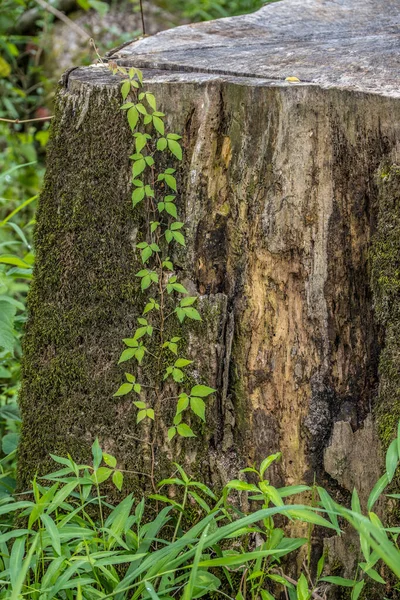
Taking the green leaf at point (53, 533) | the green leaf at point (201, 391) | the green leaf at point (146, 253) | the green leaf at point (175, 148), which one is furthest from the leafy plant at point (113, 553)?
the green leaf at point (175, 148)

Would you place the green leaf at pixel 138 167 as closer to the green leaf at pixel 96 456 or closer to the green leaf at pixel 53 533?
the green leaf at pixel 96 456

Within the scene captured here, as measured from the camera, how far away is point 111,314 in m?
2.22

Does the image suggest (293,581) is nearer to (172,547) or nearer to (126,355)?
(172,547)

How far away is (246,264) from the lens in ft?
6.90

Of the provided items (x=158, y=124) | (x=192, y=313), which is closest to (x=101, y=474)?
(x=192, y=313)

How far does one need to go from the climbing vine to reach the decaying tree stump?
4 centimetres

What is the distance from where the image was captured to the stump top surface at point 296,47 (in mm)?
2184

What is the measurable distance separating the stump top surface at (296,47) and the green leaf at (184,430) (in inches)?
40.1

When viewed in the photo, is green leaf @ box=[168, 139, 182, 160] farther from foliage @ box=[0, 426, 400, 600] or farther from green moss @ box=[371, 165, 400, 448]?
foliage @ box=[0, 426, 400, 600]

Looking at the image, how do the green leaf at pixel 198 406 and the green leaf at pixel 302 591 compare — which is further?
the green leaf at pixel 198 406

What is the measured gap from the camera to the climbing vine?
6.84 ft

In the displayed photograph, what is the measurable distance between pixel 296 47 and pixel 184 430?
4.54 ft

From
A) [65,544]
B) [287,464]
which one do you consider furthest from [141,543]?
[287,464]

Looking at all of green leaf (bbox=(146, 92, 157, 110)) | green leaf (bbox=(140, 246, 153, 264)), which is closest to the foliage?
green leaf (bbox=(140, 246, 153, 264))
